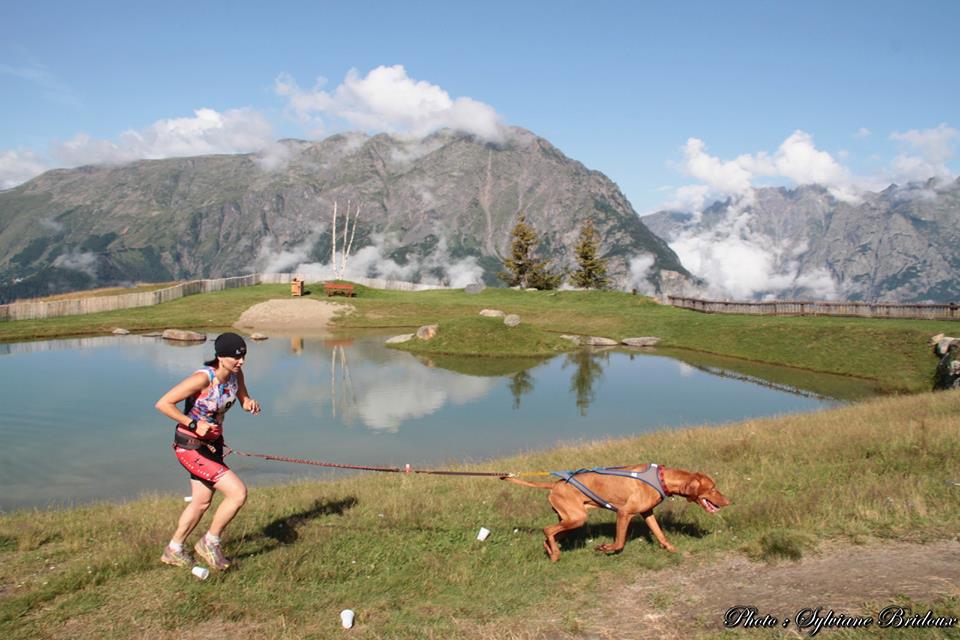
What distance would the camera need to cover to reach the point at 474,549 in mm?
9398

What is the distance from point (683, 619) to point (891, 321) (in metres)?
43.8

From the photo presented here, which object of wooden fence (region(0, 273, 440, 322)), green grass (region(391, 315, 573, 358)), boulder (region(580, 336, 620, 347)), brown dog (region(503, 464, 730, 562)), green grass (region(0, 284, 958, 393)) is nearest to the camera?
brown dog (region(503, 464, 730, 562))

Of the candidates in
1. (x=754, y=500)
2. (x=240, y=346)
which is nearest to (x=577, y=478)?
(x=754, y=500)

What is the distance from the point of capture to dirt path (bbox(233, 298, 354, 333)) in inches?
2165

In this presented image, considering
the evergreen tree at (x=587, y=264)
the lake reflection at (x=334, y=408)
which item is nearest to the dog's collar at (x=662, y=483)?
the lake reflection at (x=334, y=408)

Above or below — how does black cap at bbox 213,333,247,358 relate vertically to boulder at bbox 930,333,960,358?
above

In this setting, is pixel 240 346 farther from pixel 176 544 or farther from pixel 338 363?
pixel 338 363

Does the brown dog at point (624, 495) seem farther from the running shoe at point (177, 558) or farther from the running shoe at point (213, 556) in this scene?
the running shoe at point (177, 558)

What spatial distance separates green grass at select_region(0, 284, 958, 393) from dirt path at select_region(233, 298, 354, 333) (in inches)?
56.8

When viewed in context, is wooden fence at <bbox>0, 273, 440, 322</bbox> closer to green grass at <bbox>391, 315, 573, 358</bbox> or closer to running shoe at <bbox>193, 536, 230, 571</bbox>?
green grass at <bbox>391, 315, 573, 358</bbox>

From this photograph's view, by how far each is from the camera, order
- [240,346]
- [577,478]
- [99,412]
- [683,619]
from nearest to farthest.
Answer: [683,619], [240,346], [577,478], [99,412]

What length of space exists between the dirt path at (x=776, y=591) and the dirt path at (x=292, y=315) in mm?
47892

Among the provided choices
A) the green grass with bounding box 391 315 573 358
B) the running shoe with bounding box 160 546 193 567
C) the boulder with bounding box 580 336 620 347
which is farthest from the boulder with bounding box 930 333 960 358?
the running shoe with bounding box 160 546 193 567

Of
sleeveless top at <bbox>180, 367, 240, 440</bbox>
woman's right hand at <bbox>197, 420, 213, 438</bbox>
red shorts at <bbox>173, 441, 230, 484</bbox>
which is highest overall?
sleeveless top at <bbox>180, 367, 240, 440</bbox>
